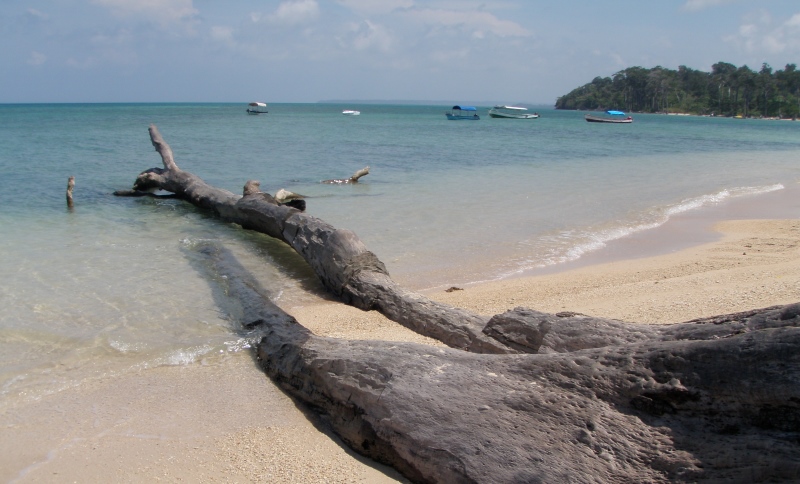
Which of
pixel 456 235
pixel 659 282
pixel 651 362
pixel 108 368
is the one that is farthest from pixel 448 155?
pixel 651 362

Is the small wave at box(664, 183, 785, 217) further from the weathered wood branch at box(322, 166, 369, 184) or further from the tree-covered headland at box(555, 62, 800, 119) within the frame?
the tree-covered headland at box(555, 62, 800, 119)

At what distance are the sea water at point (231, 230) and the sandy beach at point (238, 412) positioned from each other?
1.76 feet

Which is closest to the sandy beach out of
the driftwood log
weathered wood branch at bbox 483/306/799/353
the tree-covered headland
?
the driftwood log

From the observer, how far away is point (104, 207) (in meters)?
13.7

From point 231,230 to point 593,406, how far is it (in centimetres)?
963

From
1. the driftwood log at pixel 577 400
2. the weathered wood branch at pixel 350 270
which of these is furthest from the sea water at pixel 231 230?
the driftwood log at pixel 577 400

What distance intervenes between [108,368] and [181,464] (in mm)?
2018

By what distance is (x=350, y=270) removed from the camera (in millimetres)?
7496

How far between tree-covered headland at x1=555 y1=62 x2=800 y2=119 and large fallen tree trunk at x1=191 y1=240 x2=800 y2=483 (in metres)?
141

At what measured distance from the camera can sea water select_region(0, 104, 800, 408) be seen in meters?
6.22

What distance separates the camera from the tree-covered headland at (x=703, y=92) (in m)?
124

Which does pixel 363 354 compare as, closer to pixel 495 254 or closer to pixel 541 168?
pixel 495 254

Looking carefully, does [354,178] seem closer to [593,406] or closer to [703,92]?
[593,406]

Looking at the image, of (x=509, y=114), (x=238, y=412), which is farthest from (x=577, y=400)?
(x=509, y=114)
